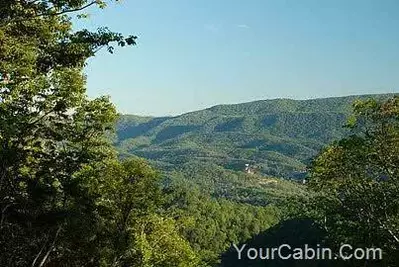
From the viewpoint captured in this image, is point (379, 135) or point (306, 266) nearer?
point (379, 135)

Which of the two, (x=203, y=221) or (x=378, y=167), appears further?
(x=203, y=221)

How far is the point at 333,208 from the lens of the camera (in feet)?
76.8

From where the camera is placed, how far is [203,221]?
541 ft

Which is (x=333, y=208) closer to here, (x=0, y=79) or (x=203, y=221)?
(x=0, y=79)

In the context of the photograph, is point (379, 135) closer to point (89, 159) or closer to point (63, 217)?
point (89, 159)

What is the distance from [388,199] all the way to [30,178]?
663 inches

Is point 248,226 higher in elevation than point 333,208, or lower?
lower

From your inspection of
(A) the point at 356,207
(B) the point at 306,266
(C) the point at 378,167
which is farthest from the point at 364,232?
(B) the point at 306,266

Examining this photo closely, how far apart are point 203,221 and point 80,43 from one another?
15067 cm

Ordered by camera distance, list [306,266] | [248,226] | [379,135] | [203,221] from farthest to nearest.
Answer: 1. [248,226]
2. [203,221]
3. [306,266]
4. [379,135]

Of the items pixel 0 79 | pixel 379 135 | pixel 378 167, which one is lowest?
pixel 378 167

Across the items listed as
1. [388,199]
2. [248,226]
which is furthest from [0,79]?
[248,226]

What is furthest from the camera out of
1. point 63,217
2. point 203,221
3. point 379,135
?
point 203,221

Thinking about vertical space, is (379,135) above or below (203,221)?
above
